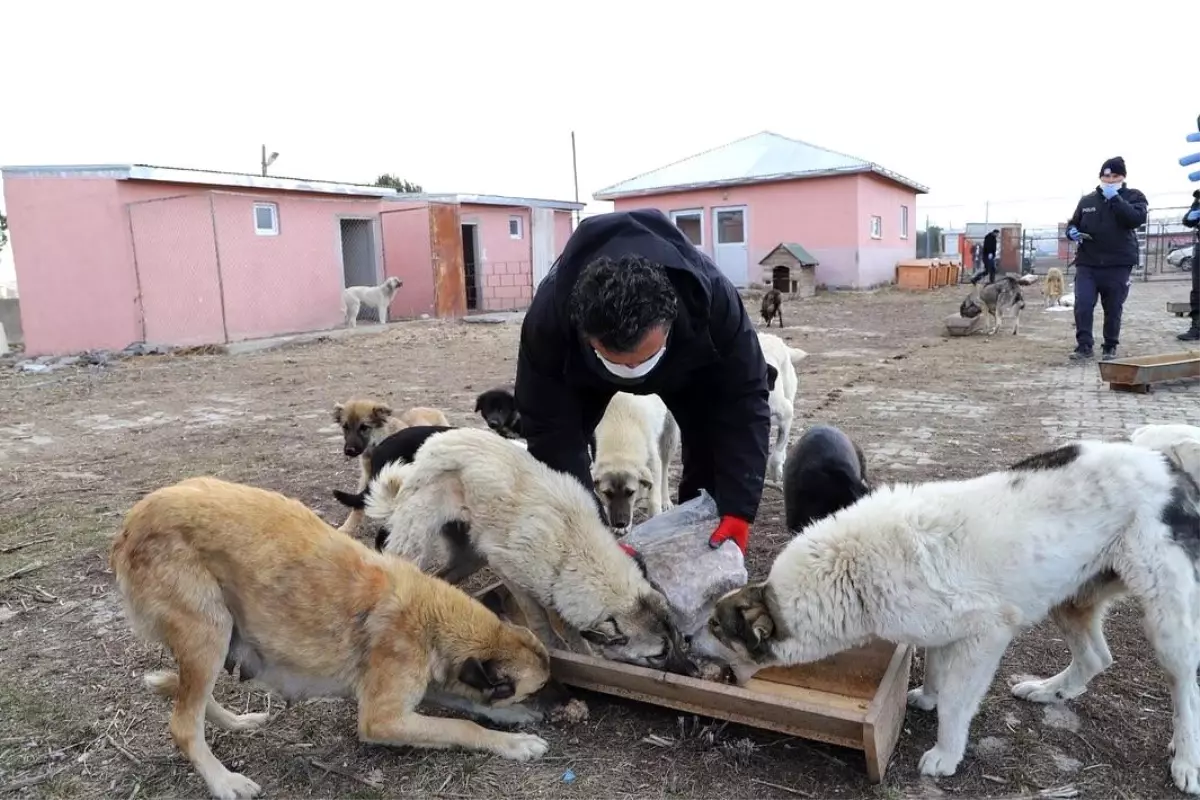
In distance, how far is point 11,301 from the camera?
22672mm

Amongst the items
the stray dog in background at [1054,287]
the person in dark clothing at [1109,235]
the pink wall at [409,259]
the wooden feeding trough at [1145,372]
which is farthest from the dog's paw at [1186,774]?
the stray dog in background at [1054,287]

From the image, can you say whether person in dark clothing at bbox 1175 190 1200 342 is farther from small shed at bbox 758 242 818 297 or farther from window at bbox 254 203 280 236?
window at bbox 254 203 280 236

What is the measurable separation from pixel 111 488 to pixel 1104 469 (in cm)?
699

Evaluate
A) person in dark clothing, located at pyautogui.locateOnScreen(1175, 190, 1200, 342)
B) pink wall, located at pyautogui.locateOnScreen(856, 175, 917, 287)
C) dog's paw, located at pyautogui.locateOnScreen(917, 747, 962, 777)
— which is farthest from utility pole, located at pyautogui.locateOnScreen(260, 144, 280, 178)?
dog's paw, located at pyautogui.locateOnScreen(917, 747, 962, 777)

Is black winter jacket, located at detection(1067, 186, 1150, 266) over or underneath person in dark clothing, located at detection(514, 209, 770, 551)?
over

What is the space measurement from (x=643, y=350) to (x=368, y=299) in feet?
62.8

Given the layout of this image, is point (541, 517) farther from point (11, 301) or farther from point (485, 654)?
point (11, 301)

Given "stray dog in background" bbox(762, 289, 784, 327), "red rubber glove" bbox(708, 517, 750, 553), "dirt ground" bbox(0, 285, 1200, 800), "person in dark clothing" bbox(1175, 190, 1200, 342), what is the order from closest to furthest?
"dirt ground" bbox(0, 285, 1200, 800) < "red rubber glove" bbox(708, 517, 750, 553) < "person in dark clothing" bbox(1175, 190, 1200, 342) < "stray dog in background" bbox(762, 289, 784, 327)

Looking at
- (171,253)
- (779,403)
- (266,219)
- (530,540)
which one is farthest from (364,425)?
(266,219)

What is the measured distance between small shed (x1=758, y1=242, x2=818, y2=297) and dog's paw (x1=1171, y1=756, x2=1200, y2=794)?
24.6 m

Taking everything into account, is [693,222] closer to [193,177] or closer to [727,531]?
[193,177]

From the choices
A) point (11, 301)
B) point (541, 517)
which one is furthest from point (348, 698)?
point (11, 301)

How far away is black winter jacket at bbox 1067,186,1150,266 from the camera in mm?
10752

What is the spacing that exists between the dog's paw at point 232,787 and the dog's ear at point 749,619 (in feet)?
6.23
